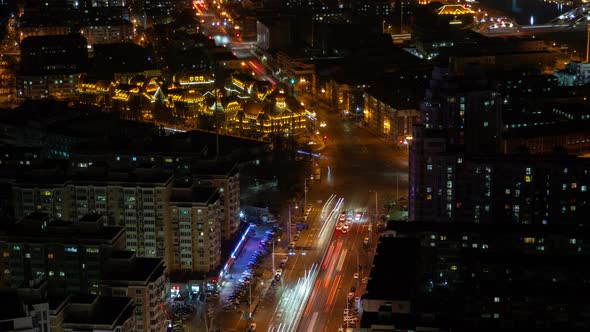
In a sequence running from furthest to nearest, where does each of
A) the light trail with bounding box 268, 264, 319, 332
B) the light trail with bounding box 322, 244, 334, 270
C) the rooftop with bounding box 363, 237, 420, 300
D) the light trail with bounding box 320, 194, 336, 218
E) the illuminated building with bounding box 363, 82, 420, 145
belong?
the illuminated building with bounding box 363, 82, 420, 145 < the light trail with bounding box 320, 194, 336, 218 < the light trail with bounding box 322, 244, 334, 270 < the light trail with bounding box 268, 264, 319, 332 < the rooftop with bounding box 363, 237, 420, 300

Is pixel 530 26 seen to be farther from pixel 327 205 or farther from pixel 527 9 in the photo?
pixel 327 205

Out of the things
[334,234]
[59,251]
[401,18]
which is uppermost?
[401,18]

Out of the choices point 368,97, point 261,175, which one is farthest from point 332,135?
point 261,175

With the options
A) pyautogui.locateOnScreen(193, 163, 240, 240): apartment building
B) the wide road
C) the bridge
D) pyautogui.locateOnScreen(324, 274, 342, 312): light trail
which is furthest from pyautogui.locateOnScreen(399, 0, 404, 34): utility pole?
pyautogui.locateOnScreen(324, 274, 342, 312): light trail

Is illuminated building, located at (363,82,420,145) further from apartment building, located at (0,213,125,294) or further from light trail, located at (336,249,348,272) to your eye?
apartment building, located at (0,213,125,294)

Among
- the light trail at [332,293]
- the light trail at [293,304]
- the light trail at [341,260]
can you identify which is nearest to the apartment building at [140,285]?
the light trail at [293,304]

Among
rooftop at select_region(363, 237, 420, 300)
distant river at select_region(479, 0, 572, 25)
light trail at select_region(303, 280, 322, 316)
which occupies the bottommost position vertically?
light trail at select_region(303, 280, 322, 316)

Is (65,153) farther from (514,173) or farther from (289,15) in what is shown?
(289,15)

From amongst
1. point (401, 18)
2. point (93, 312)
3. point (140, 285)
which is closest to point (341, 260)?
point (140, 285)
